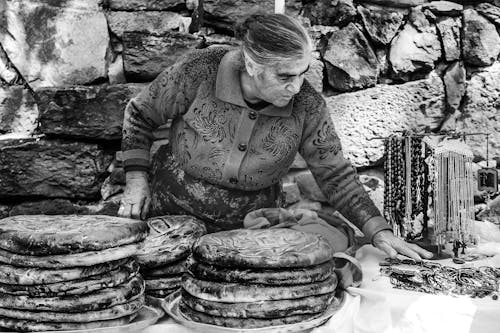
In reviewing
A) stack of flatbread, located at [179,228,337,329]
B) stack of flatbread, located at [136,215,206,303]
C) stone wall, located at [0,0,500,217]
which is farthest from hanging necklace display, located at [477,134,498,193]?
stack of flatbread, located at [136,215,206,303]

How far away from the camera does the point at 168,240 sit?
4.43 feet

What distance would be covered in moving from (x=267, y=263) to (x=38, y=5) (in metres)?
1.65

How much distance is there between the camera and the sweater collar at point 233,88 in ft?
5.15

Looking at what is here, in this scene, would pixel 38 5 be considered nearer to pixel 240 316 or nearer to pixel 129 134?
pixel 129 134

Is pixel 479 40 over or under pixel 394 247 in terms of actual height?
over

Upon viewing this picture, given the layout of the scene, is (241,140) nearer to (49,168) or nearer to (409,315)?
(409,315)

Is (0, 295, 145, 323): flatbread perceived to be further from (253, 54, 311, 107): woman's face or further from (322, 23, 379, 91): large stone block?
(322, 23, 379, 91): large stone block

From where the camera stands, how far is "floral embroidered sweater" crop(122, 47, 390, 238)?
158 cm

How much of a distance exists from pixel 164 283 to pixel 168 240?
11 centimetres

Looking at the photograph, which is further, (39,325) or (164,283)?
(164,283)

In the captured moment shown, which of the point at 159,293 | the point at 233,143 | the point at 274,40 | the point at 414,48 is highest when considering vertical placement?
the point at 274,40

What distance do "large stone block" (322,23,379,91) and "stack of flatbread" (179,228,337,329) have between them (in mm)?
1297

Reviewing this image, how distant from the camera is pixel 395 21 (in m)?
2.33

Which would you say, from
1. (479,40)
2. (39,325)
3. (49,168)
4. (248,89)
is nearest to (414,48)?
(479,40)
